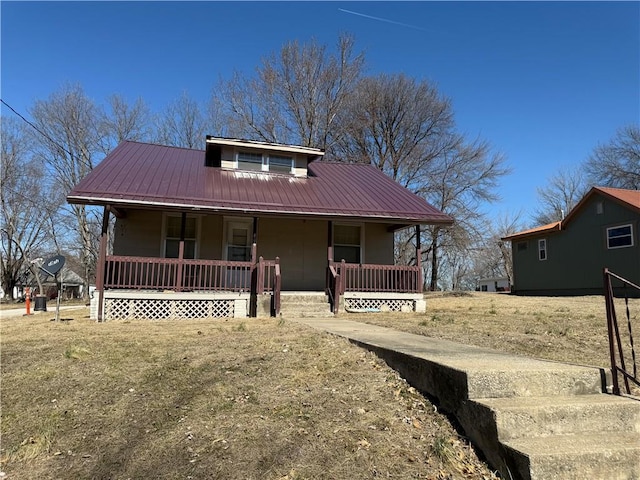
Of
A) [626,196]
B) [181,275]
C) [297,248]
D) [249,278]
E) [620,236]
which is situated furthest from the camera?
[626,196]

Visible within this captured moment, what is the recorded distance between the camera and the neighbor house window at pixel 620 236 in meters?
19.4

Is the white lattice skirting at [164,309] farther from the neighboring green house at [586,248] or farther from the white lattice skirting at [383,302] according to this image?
the neighboring green house at [586,248]

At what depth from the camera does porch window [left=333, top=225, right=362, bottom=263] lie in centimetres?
1483

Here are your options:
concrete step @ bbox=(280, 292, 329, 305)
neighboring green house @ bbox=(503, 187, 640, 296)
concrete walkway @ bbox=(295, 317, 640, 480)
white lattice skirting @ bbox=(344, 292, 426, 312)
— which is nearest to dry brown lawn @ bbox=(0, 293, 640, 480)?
concrete walkway @ bbox=(295, 317, 640, 480)

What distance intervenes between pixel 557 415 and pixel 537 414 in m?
0.17

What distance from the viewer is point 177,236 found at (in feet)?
44.9

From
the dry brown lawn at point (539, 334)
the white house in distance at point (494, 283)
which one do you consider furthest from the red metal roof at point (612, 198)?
the white house in distance at point (494, 283)

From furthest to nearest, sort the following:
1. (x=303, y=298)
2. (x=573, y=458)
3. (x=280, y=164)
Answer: (x=280, y=164) → (x=303, y=298) → (x=573, y=458)

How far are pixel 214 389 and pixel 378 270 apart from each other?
9528 millimetres

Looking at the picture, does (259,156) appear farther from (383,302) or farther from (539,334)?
(539,334)

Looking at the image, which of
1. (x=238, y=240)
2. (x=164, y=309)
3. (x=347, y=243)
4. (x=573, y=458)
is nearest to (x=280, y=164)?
(x=238, y=240)

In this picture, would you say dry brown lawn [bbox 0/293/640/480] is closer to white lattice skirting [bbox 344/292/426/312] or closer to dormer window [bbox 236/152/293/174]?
white lattice skirting [bbox 344/292/426/312]

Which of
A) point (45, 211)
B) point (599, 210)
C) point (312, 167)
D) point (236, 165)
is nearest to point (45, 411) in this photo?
point (236, 165)

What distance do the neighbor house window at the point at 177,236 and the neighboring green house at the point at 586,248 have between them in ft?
56.2
